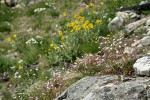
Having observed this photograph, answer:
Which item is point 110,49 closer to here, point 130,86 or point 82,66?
point 82,66

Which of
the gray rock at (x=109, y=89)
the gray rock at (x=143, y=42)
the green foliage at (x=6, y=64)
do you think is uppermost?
the gray rock at (x=109, y=89)

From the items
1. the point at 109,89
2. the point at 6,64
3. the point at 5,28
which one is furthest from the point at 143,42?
the point at 5,28

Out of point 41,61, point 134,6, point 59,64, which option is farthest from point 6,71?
point 134,6

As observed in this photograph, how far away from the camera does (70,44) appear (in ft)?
36.9

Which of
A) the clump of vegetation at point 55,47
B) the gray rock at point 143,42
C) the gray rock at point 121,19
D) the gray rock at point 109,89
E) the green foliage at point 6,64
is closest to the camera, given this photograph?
the gray rock at point 109,89

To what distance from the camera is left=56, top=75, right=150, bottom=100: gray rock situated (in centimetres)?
607

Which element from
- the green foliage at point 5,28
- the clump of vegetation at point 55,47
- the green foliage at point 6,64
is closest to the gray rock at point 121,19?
→ the clump of vegetation at point 55,47

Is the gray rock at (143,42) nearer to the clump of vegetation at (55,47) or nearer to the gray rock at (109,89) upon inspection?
the clump of vegetation at (55,47)

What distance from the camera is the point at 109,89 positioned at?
253 inches

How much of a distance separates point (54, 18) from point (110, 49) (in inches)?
259

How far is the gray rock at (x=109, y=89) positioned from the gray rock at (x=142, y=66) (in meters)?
0.19

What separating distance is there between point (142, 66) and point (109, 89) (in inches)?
34.6

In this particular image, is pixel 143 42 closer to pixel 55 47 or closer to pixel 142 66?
pixel 142 66

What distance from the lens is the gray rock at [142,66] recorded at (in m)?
6.71
